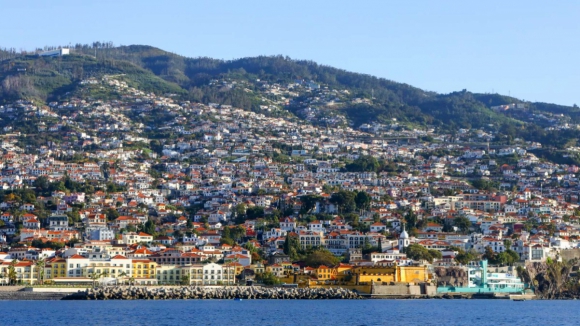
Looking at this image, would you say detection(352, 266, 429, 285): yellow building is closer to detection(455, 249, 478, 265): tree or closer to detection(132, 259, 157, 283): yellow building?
detection(455, 249, 478, 265): tree

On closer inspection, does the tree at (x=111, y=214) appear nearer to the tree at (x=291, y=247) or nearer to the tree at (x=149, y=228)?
the tree at (x=149, y=228)

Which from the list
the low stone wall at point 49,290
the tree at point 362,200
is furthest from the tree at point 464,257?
the low stone wall at point 49,290

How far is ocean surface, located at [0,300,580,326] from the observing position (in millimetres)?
55406

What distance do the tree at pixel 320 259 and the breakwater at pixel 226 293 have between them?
20.2 ft

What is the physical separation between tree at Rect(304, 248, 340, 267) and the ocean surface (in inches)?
381

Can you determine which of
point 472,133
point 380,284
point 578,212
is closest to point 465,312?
point 380,284

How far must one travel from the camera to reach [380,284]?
78375mm

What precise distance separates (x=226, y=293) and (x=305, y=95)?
355 ft

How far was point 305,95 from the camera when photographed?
18312cm

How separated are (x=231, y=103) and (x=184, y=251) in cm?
7921

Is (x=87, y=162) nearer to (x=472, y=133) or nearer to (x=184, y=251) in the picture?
(x=184, y=251)

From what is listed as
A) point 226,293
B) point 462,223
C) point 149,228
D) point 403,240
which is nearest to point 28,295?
point 226,293

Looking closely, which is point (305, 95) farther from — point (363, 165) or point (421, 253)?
point (421, 253)

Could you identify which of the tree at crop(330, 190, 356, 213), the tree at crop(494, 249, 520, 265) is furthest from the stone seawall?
the tree at crop(330, 190, 356, 213)
